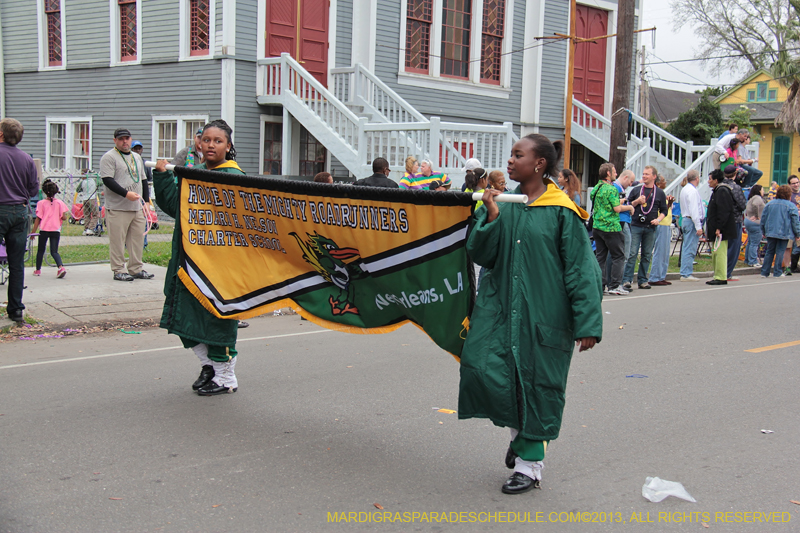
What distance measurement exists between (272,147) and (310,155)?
37.9 inches

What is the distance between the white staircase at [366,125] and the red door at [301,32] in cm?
48

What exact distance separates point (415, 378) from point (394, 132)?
11.1 meters

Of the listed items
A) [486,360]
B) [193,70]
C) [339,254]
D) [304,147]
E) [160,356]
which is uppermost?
[193,70]

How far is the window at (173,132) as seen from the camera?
1784 cm

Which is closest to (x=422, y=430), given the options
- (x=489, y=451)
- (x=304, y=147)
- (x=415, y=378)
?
(x=489, y=451)

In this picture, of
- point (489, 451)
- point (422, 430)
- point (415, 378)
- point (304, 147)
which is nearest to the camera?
point (489, 451)

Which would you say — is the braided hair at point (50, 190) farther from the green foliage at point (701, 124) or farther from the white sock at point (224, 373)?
the green foliage at point (701, 124)

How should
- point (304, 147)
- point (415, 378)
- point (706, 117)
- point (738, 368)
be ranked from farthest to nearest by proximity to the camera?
point (706, 117) → point (304, 147) → point (738, 368) → point (415, 378)

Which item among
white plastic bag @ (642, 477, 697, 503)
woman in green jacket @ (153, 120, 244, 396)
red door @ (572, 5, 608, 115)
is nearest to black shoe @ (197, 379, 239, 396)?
woman in green jacket @ (153, 120, 244, 396)

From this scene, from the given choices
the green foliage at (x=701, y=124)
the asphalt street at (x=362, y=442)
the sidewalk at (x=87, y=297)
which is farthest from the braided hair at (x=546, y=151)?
the green foliage at (x=701, y=124)

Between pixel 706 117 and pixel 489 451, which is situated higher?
pixel 706 117

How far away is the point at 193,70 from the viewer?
57.0 ft

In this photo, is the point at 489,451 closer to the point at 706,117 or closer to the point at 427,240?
the point at 427,240

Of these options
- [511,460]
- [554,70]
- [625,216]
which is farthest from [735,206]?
[511,460]
